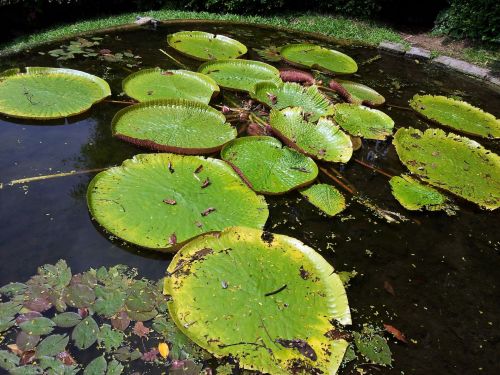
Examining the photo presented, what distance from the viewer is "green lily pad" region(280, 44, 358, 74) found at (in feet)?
18.4

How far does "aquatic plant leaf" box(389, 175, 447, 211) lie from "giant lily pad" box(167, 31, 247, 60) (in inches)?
114

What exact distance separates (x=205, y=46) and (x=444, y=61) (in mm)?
3976

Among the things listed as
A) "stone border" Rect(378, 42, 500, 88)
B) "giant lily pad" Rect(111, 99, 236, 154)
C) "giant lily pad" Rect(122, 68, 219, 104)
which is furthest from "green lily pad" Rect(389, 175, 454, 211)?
"stone border" Rect(378, 42, 500, 88)

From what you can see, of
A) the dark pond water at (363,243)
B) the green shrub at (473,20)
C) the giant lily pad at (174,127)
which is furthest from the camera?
the green shrub at (473,20)

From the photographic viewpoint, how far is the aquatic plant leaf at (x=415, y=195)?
350cm

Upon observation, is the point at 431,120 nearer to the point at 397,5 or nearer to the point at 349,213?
the point at 349,213

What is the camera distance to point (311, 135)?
3.91 metres

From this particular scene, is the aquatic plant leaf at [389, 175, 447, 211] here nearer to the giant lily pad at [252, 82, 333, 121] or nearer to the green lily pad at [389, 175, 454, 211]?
the green lily pad at [389, 175, 454, 211]

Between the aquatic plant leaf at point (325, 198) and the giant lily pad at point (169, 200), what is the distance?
0.46 m

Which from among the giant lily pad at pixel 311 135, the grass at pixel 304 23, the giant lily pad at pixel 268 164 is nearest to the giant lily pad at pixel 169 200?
the giant lily pad at pixel 268 164

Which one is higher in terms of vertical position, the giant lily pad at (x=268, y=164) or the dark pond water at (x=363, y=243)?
the giant lily pad at (x=268, y=164)

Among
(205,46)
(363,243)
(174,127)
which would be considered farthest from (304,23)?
(363,243)

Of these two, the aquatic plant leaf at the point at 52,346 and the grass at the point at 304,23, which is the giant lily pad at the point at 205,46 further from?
the aquatic plant leaf at the point at 52,346

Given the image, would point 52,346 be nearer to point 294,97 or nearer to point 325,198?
point 325,198
